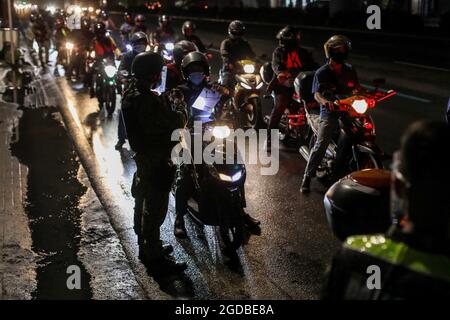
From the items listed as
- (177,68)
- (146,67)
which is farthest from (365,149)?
(146,67)

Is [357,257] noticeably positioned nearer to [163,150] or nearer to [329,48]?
[163,150]

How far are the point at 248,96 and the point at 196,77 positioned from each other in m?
4.39

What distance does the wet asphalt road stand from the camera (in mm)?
4922

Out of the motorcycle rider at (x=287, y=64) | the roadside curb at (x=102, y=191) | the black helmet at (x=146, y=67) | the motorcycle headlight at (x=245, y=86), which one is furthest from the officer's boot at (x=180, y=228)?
the motorcycle headlight at (x=245, y=86)

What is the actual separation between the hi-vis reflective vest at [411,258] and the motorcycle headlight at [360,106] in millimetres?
4777

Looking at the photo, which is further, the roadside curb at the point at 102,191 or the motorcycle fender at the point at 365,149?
the motorcycle fender at the point at 365,149

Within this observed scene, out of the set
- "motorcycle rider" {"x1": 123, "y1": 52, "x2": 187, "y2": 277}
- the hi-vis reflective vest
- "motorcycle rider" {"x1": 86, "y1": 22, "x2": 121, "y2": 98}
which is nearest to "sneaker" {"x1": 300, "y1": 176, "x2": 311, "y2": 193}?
"motorcycle rider" {"x1": 123, "y1": 52, "x2": 187, "y2": 277}

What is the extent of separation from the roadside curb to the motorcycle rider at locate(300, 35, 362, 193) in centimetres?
248

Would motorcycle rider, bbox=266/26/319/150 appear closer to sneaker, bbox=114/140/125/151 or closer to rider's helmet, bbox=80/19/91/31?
sneaker, bbox=114/140/125/151

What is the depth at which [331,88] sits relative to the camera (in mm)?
6895

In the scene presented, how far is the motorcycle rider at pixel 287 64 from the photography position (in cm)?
908

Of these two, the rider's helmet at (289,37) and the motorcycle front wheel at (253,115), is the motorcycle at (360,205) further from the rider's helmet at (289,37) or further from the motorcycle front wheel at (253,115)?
the motorcycle front wheel at (253,115)
